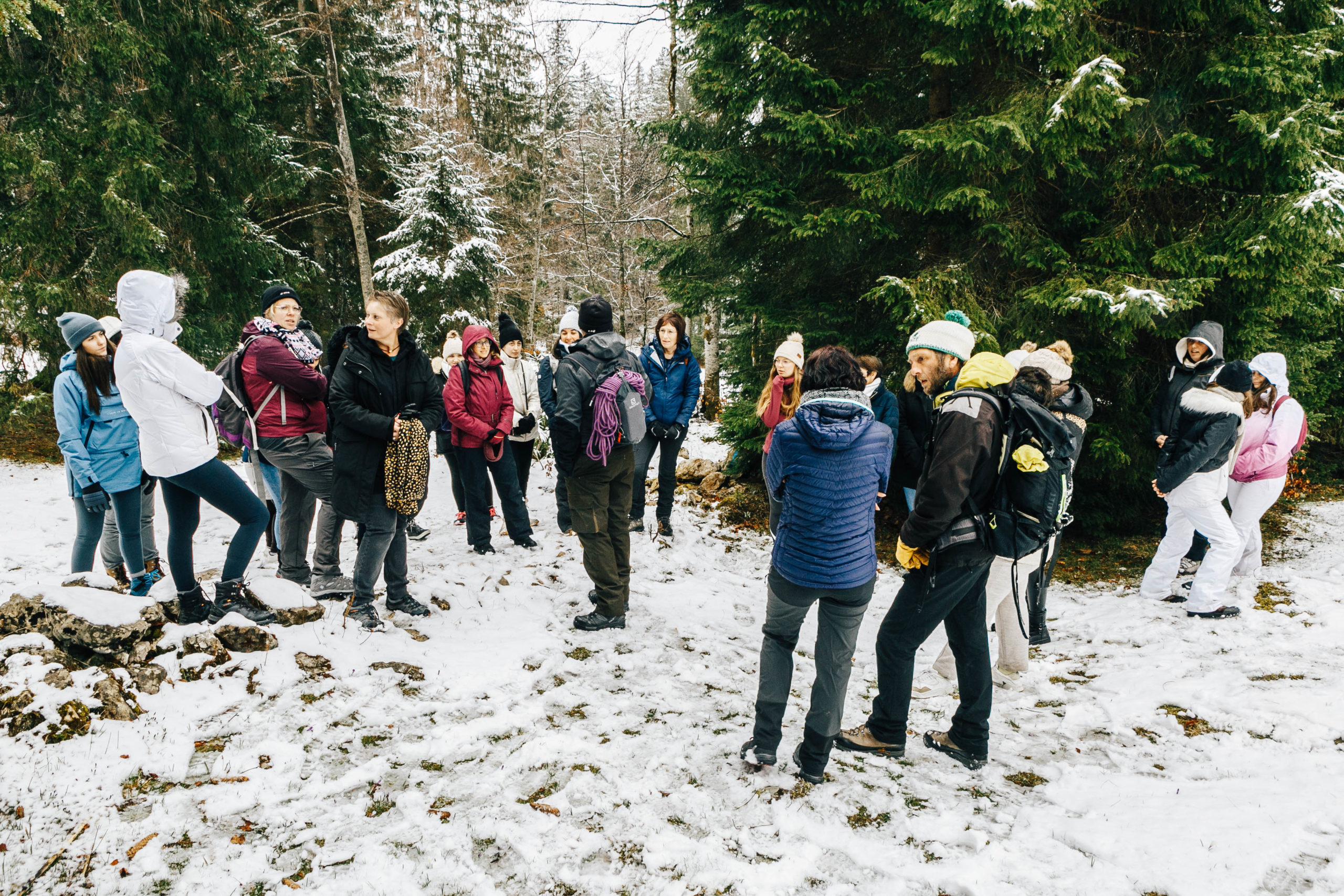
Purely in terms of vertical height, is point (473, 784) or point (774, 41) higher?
point (774, 41)

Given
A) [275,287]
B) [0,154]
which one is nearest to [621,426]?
[275,287]

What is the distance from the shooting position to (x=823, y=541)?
2.98m

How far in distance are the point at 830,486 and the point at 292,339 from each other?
4028 millimetres

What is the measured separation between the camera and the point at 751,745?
10.9 ft

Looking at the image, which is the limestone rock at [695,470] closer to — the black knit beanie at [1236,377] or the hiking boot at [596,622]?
the hiking boot at [596,622]

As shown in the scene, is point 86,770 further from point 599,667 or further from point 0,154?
point 0,154

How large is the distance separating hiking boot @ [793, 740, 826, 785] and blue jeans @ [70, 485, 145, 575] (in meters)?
4.86

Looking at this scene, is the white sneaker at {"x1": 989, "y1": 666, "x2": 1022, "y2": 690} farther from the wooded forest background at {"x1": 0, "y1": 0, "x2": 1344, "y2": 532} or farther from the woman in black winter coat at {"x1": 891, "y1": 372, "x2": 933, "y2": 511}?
the wooded forest background at {"x1": 0, "y1": 0, "x2": 1344, "y2": 532}

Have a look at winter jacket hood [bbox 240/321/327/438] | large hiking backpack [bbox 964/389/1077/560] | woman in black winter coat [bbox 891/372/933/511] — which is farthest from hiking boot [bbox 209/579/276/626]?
woman in black winter coat [bbox 891/372/933/511]

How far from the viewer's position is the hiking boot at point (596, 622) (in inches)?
196

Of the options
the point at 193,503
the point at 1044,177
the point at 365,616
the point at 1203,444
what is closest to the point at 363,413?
the point at 193,503

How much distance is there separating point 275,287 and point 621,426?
285 cm

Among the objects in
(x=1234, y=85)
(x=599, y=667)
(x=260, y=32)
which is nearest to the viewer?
(x=599, y=667)

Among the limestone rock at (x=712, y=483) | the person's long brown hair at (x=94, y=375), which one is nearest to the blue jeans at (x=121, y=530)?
the person's long brown hair at (x=94, y=375)
